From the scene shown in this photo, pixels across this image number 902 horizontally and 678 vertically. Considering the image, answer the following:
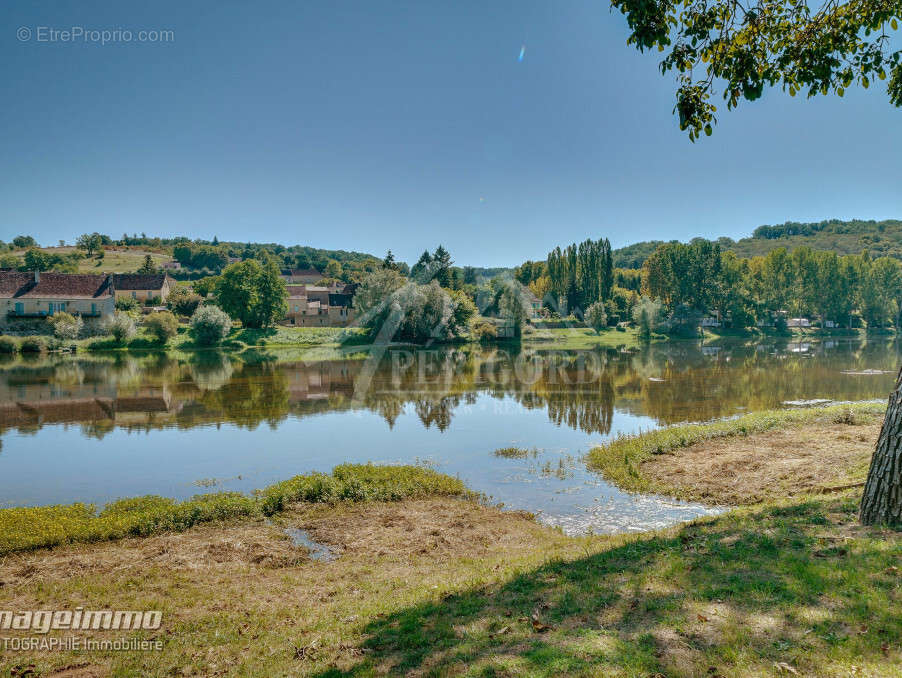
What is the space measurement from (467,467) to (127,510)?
31.9 feet

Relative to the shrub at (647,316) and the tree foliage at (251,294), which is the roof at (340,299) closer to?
the tree foliage at (251,294)

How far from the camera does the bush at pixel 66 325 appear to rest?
62812 mm

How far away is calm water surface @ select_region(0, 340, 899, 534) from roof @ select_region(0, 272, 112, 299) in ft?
79.8

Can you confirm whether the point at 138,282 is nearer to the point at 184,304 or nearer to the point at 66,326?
the point at 184,304

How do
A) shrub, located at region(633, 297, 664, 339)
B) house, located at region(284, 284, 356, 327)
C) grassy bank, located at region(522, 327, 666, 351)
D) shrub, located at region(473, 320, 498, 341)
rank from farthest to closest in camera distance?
house, located at region(284, 284, 356, 327) < shrub, located at region(633, 297, 664, 339) < shrub, located at region(473, 320, 498, 341) < grassy bank, located at region(522, 327, 666, 351)

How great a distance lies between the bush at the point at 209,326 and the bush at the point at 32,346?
16101mm

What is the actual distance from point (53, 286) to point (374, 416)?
70178 mm

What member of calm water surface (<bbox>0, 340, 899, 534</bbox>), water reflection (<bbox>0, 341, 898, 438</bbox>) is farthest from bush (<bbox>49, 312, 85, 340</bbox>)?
calm water surface (<bbox>0, 340, 899, 534</bbox>)

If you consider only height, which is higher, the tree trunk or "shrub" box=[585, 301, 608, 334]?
"shrub" box=[585, 301, 608, 334]

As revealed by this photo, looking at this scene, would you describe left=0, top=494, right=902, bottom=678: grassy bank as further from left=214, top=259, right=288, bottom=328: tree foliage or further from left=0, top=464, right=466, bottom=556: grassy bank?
left=214, top=259, right=288, bottom=328: tree foliage

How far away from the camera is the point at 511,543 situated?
34.0ft

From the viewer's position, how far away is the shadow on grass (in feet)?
15.2

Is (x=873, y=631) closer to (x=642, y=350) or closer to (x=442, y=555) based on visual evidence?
(x=442, y=555)


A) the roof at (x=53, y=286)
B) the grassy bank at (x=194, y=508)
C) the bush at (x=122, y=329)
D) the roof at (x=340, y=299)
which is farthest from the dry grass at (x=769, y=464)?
the roof at (x=340, y=299)
